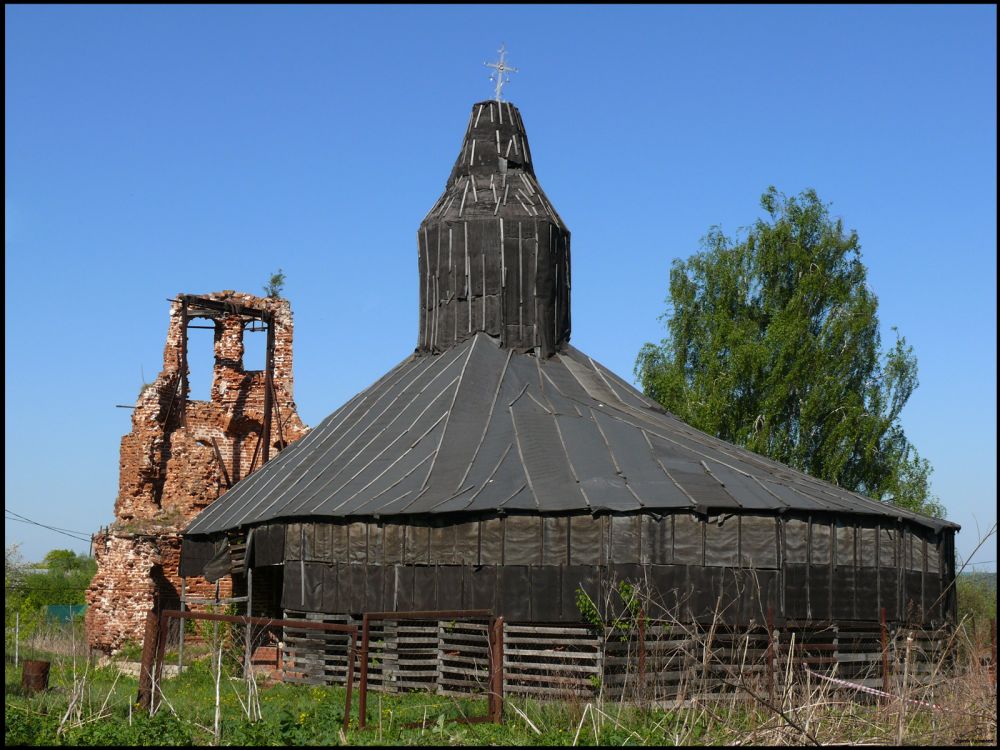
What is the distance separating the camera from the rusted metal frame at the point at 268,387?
30328 mm

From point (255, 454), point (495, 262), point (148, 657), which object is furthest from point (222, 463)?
point (148, 657)

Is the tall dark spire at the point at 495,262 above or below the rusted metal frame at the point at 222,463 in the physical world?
above

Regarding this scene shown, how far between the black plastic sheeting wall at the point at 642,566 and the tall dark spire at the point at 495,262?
712cm

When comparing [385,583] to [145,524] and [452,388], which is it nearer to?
[452,388]

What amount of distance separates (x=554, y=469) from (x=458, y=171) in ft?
32.8

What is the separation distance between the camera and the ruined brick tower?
27.9 metres

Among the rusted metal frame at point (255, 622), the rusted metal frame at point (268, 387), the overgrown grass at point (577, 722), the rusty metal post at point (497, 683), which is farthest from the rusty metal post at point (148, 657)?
the rusted metal frame at point (268, 387)

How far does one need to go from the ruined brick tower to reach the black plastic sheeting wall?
9.10 metres

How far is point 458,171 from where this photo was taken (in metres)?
27.7

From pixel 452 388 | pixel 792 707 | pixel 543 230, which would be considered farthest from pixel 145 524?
pixel 792 707

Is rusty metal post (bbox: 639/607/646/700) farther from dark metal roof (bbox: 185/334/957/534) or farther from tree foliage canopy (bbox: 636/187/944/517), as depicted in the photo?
tree foliage canopy (bbox: 636/187/944/517)

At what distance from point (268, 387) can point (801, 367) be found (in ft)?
45.0

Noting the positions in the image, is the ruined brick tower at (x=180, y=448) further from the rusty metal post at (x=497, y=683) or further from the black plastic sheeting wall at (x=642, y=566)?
the rusty metal post at (x=497, y=683)

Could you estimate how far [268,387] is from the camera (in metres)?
30.9
